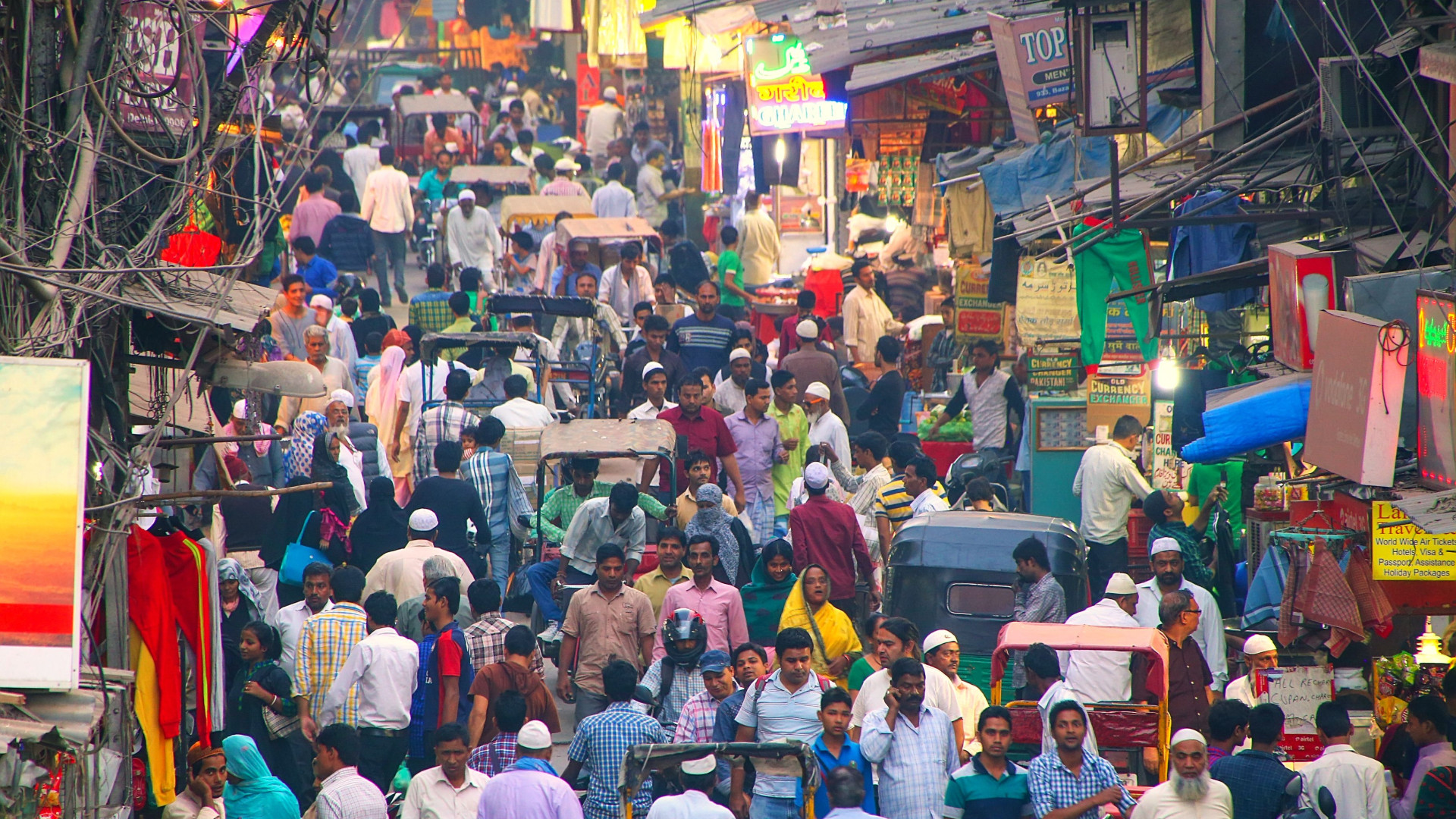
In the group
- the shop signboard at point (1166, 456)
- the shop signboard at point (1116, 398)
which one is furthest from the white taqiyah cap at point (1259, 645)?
the shop signboard at point (1116, 398)

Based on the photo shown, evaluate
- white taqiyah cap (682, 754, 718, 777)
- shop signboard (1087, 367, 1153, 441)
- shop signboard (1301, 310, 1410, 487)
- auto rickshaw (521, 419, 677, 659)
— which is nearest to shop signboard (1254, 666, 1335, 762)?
shop signboard (1301, 310, 1410, 487)

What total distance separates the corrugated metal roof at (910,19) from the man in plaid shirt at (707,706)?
8.20 meters

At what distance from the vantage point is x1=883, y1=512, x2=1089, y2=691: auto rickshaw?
11.4 m

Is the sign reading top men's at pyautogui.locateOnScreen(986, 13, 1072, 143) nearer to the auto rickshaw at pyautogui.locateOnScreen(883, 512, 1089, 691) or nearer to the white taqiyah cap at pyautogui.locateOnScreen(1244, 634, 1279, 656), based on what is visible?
the auto rickshaw at pyautogui.locateOnScreen(883, 512, 1089, 691)

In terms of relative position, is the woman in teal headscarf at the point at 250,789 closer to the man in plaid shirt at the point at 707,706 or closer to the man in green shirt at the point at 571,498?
the man in plaid shirt at the point at 707,706

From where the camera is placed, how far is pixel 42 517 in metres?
6.70

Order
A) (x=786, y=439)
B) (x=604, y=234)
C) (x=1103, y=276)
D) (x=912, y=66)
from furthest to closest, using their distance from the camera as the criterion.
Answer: (x=604, y=234), (x=912, y=66), (x=786, y=439), (x=1103, y=276)

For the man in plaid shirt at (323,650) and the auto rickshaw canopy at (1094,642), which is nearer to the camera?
the auto rickshaw canopy at (1094,642)

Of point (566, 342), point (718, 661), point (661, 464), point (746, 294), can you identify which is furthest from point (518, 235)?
point (718, 661)

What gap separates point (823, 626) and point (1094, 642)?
6.19 feet

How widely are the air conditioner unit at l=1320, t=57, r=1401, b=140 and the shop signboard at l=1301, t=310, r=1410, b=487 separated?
5.37 feet

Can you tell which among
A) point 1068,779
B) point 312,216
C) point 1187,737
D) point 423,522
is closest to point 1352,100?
point 1187,737

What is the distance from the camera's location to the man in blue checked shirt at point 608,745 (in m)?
8.95

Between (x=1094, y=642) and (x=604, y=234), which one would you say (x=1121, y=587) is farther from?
(x=604, y=234)
